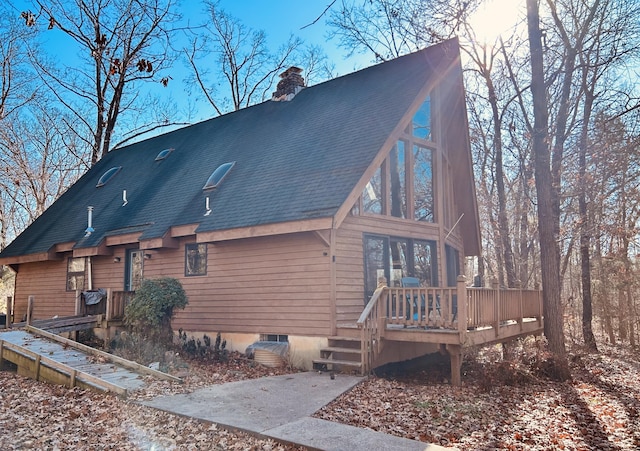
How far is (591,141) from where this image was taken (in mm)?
11039

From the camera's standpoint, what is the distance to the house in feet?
32.7

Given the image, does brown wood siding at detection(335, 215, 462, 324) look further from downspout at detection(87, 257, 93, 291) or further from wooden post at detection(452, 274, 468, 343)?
downspout at detection(87, 257, 93, 291)

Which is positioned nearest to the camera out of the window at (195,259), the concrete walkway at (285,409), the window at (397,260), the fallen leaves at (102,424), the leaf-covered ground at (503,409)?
the concrete walkway at (285,409)

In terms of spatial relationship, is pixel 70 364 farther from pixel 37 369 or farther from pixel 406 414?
pixel 406 414

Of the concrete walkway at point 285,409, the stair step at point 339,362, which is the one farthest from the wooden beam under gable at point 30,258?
the stair step at point 339,362

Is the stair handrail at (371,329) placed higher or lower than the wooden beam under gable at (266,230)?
lower

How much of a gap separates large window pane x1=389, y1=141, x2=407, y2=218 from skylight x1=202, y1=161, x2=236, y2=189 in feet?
14.7

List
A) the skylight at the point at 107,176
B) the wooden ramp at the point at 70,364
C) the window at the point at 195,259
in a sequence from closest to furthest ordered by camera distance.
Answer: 1. the wooden ramp at the point at 70,364
2. the window at the point at 195,259
3. the skylight at the point at 107,176

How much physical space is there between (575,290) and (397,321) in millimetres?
20645

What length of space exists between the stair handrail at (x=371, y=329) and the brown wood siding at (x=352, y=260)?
3.07 feet

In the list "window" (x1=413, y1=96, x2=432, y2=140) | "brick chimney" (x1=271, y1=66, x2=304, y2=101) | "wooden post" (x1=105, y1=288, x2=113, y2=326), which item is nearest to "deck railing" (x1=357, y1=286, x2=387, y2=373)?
"window" (x1=413, y1=96, x2=432, y2=140)

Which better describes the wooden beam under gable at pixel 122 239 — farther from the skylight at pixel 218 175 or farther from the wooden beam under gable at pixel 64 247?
the skylight at pixel 218 175

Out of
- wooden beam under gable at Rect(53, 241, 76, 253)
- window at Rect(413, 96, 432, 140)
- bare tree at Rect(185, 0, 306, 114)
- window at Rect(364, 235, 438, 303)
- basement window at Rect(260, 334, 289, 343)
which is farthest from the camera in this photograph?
bare tree at Rect(185, 0, 306, 114)

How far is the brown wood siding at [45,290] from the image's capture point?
16500 millimetres
